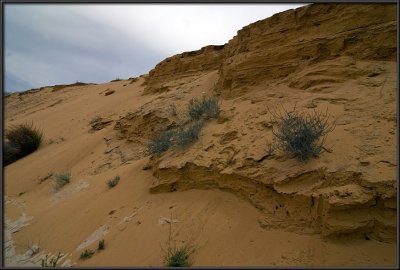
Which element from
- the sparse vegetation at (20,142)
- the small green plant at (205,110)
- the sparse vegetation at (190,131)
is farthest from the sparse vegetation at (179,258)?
the sparse vegetation at (20,142)

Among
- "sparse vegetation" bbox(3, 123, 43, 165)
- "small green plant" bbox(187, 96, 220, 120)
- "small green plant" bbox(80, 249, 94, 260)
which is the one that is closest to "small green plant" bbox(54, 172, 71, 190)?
"small green plant" bbox(187, 96, 220, 120)

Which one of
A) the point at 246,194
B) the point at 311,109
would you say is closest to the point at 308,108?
the point at 311,109

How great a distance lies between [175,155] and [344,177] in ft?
9.69

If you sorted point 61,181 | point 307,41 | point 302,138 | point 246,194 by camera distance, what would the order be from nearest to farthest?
point 302,138 < point 246,194 < point 307,41 < point 61,181

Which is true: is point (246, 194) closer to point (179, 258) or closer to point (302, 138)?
point (302, 138)

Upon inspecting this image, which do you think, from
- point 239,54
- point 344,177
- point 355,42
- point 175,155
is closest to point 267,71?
point 239,54

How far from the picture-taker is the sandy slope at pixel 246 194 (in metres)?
3.23

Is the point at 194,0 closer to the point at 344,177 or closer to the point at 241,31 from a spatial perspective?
the point at 344,177

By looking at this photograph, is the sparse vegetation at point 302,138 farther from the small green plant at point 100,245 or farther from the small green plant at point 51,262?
the small green plant at point 51,262

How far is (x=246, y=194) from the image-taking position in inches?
A: 166

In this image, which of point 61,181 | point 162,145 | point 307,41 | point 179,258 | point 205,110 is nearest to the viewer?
point 179,258

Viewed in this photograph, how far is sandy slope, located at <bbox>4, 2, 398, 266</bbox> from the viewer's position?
3.23 m

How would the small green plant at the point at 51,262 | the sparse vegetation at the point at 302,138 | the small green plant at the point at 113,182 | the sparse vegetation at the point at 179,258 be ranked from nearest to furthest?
the sparse vegetation at the point at 179,258, the sparse vegetation at the point at 302,138, the small green plant at the point at 51,262, the small green plant at the point at 113,182

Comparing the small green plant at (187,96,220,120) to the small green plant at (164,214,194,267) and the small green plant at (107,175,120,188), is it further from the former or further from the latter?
the small green plant at (164,214,194,267)
